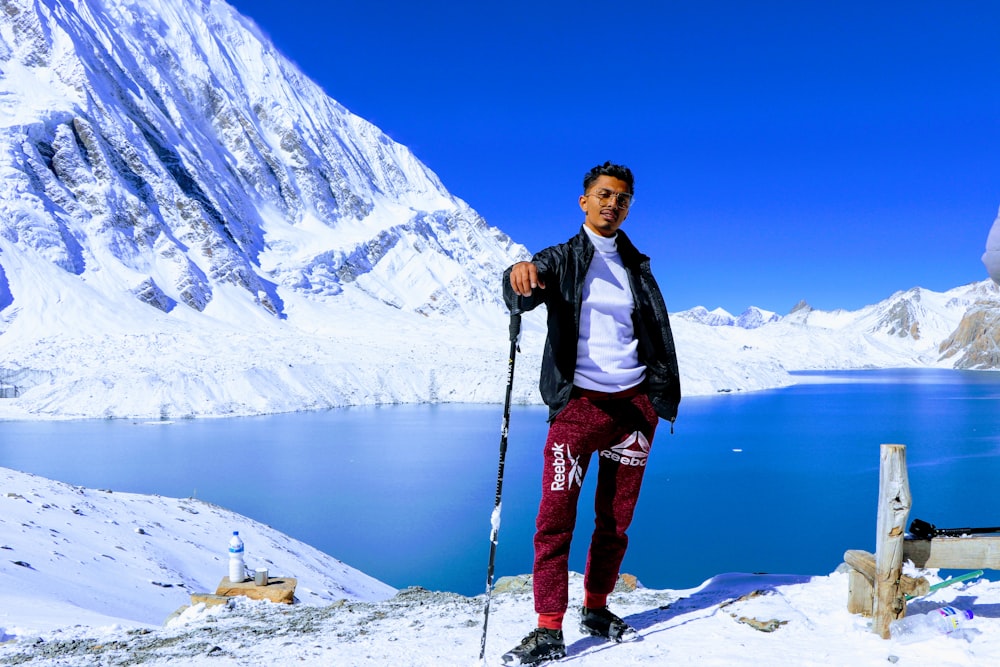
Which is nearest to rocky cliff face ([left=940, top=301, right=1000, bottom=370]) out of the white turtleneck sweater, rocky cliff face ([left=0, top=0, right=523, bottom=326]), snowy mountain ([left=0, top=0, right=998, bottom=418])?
snowy mountain ([left=0, top=0, right=998, bottom=418])

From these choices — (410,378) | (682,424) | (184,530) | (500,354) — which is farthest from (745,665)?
(500,354)

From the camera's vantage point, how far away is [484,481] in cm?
2106

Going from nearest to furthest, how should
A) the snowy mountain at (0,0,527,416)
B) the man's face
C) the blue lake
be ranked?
the man's face
the blue lake
the snowy mountain at (0,0,527,416)

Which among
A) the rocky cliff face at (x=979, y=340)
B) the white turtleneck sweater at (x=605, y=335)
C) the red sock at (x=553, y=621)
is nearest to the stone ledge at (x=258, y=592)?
the red sock at (x=553, y=621)

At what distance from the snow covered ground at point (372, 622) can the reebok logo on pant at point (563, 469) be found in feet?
2.85

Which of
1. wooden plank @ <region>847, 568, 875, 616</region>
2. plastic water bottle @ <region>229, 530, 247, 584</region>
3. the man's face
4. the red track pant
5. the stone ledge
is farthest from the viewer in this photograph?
plastic water bottle @ <region>229, 530, 247, 584</region>

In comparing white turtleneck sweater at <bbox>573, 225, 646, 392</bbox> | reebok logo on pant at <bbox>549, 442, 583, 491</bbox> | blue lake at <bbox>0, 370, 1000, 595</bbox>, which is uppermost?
white turtleneck sweater at <bbox>573, 225, 646, 392</bbox>

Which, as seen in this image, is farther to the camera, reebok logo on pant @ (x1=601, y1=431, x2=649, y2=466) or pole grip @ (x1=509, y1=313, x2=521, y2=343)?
reebok logo on pant @ (x1=601, y1=431, x2=649, y2=466)

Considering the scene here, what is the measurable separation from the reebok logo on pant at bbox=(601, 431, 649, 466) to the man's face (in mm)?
1104

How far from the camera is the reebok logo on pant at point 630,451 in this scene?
3.52m

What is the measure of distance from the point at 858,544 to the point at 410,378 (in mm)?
37296

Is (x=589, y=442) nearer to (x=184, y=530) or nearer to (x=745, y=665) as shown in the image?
(x=745, y=665)

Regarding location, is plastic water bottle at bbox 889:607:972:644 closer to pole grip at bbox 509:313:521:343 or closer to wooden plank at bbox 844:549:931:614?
wooden plank at bbox 844:549:931:614

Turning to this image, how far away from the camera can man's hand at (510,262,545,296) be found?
3156mm
